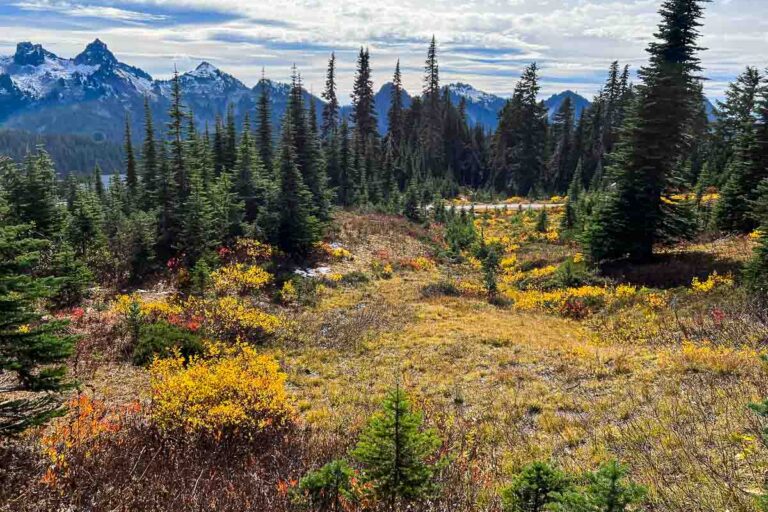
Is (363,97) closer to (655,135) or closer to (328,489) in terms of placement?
(655,135)

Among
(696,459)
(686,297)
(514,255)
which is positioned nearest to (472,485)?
(696,459)

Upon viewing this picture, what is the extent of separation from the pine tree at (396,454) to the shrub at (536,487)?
97cm

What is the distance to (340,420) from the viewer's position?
960 cm

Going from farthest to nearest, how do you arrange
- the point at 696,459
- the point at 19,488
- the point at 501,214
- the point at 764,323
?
the point at 501,214 < the point at 764,323 < the point at 696,459 < the point at 19,488

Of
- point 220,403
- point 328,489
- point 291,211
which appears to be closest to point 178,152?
point 291,211

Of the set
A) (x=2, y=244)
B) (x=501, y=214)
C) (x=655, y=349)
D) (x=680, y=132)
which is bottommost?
(x=501, y=214)

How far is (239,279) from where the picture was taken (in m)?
21.6

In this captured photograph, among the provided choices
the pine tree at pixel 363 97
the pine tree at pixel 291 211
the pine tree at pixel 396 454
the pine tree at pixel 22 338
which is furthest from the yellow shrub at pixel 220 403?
the pine tree at pixel 363 97

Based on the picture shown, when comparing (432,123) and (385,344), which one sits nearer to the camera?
(385,344)

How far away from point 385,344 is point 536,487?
36.4 ft

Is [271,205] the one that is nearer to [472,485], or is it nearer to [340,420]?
[340,420]

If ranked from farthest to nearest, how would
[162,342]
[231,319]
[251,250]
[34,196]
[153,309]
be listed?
[34,196], [251,250], [153,309], [231,319], [162,342]

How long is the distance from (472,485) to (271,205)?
22.6m

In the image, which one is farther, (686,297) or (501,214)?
(501,214)
